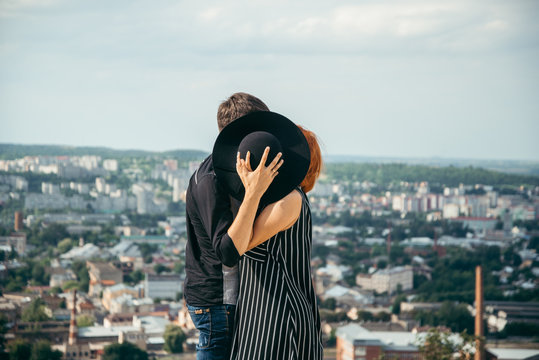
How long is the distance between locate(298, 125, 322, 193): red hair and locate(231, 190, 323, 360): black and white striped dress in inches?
1.5

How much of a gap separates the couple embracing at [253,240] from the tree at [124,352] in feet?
33.5

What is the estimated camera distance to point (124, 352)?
10.9 metres

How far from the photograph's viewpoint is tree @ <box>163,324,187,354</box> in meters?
12.1

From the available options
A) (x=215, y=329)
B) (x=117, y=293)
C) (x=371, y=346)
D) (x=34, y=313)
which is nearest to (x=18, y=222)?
(x=117, y=293)

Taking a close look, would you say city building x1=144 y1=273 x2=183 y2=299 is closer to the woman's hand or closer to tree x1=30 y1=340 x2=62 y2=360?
tree x1=30 y1=340 x2=62 y2=360

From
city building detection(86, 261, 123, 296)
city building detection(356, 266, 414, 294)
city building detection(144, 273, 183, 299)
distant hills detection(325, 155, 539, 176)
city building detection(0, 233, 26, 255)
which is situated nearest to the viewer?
city building detection(144, 273, 183, 299)

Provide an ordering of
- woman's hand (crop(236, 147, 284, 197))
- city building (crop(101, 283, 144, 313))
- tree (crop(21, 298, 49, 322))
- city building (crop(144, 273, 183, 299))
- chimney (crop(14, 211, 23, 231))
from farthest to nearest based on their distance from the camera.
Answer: chimney (crop(14, 211, 23, 231))
city building (crop(144, 273, 183, 299))
city building (crop(101, 283, 144, 313))
tree (crop(21, 298, 49, 322))
woman's hand (crop(236, 147, 284, 197))

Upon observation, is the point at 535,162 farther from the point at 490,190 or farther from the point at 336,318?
the point at 336,318

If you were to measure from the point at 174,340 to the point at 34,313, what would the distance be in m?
2.91

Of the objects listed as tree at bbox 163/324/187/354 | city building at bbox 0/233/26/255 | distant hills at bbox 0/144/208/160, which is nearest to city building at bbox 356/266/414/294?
tree at bbox 163/324/187/354

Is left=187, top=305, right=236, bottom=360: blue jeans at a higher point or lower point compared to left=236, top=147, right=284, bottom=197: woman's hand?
lower

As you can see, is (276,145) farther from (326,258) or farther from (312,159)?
(326,258)

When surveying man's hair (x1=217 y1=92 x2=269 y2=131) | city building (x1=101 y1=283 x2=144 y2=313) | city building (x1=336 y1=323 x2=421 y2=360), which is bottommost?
city building (x1=101 y1=283 x2=144 y2=313)

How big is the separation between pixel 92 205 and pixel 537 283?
66.7ft
